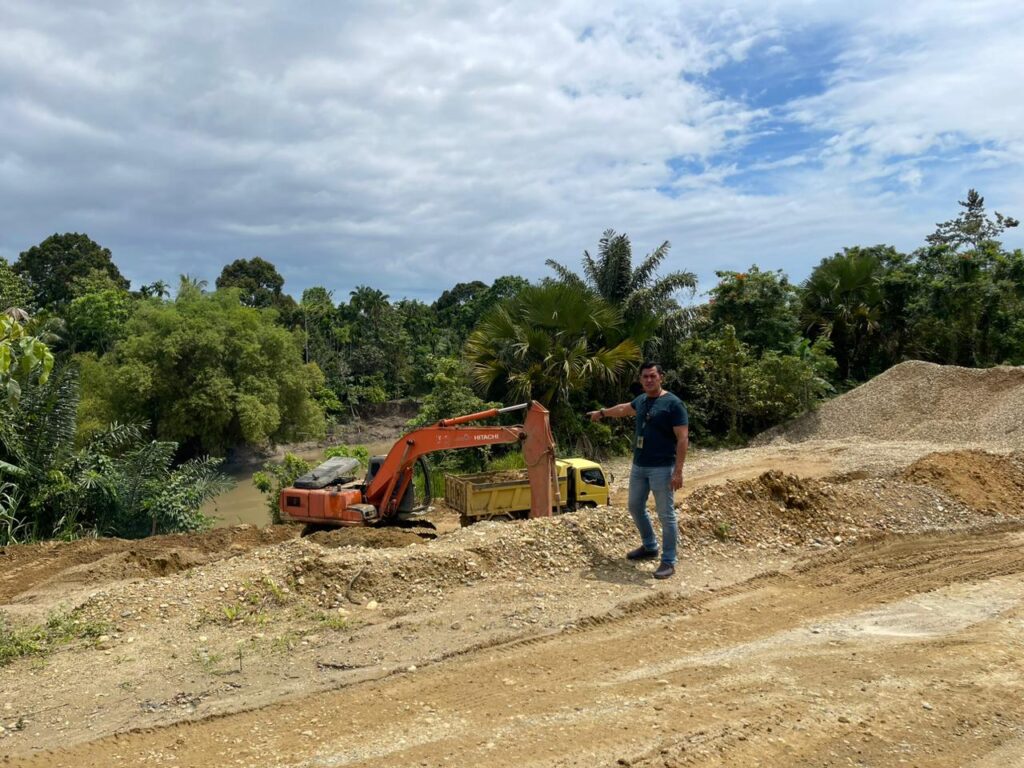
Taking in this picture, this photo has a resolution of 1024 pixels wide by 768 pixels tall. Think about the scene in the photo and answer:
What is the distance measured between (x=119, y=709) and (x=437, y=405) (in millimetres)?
14353

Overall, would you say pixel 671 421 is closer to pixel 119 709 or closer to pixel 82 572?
pixel 119 709

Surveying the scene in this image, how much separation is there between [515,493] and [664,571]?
3.96 metres

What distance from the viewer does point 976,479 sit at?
10.7m

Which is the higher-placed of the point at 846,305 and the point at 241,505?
the point at 846,305

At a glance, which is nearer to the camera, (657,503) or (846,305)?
(657,503)

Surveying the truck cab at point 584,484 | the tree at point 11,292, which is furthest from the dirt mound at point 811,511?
the tree at point 11,292

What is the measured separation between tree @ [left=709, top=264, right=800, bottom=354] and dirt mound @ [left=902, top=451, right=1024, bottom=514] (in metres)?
13.4

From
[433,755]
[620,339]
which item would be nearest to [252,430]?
[620,339]

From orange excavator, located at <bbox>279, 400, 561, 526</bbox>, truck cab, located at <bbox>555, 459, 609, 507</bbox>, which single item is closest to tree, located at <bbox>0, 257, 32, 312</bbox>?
orange excavator, located at <bbox>279, 400, 561, 526</bbox>

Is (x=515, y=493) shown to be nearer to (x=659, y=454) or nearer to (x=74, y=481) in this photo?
(x=659, y=454)

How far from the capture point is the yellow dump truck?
10.6m

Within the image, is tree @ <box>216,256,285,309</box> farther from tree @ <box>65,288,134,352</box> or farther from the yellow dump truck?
the yellow dump truck

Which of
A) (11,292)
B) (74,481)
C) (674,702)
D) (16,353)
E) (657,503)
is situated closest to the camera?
(674,702)

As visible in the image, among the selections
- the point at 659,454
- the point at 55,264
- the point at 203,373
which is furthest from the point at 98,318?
the point at 659,454
